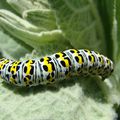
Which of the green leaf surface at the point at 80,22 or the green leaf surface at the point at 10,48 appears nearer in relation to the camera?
the green leaf surface at the point at 80,22

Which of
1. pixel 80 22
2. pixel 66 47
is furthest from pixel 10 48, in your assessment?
pixel 80 22

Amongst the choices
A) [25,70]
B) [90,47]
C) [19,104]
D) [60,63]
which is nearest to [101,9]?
[90,47]

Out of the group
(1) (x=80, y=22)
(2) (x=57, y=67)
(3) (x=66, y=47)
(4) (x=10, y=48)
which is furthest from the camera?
(4) (x=10, y=48)

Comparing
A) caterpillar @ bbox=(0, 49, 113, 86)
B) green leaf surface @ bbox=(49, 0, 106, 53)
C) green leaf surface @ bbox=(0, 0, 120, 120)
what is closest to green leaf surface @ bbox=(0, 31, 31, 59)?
green leaf surface @ bbox=(0, 0, 120, 120)

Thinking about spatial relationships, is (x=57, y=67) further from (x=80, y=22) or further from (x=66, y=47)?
(x=80, y=22)

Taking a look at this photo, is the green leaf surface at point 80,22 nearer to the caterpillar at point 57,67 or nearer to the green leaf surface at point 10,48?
the caterpillar at point 57,67

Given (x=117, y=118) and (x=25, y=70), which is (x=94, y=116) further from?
(x=25, y=70)

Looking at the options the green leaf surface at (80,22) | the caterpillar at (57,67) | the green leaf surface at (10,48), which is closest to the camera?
the green leaf surface at (80,22)

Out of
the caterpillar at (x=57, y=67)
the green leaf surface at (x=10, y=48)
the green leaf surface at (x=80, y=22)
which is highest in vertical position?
the green leaf surface at (x=80, y=22)

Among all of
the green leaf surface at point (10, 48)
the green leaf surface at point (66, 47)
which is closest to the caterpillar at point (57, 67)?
the green leaf surface at point (66, 47)
